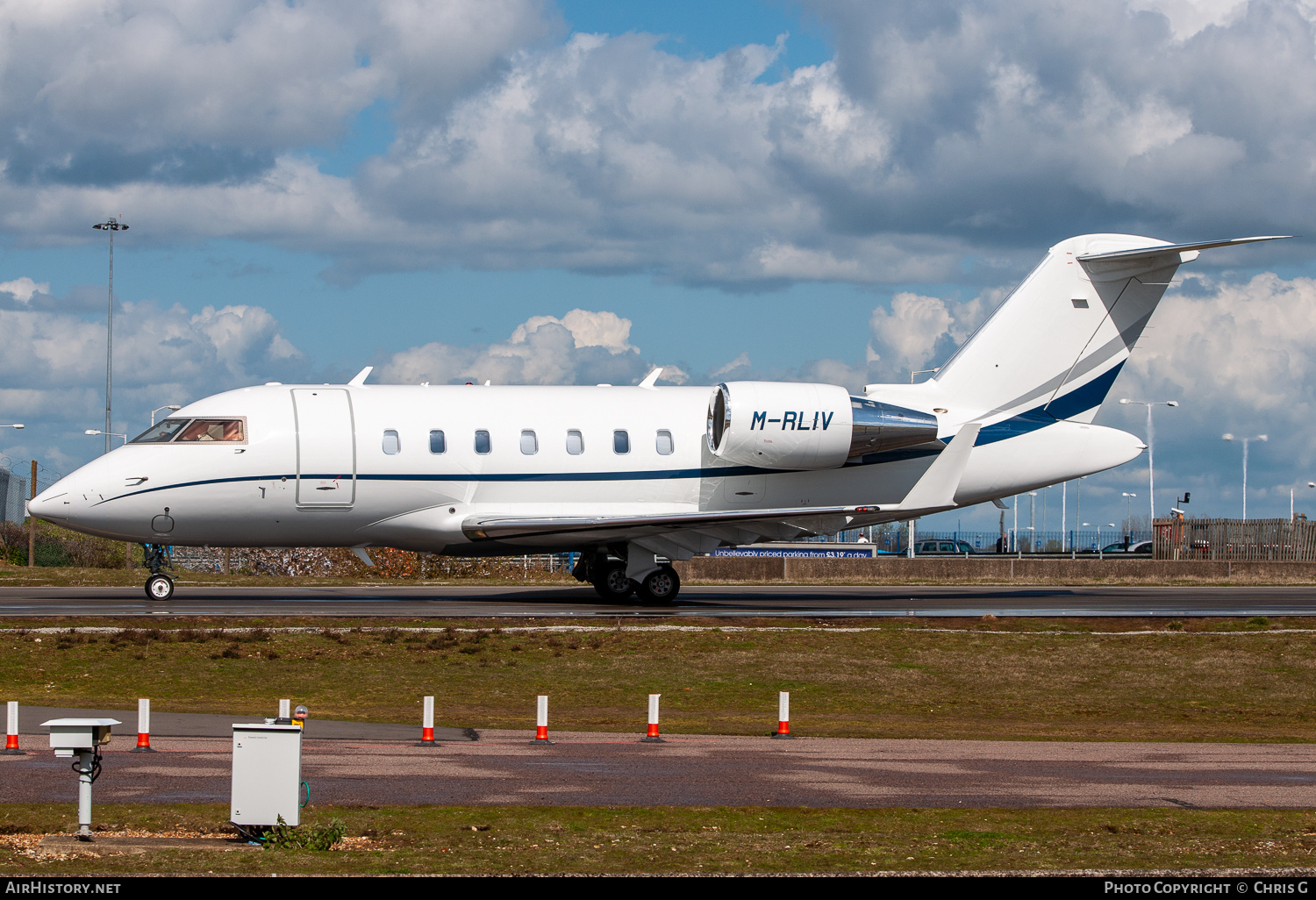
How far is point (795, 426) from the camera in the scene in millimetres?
31656

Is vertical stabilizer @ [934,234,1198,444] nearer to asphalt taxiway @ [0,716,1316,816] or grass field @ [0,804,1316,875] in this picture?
asphalt taxiway @ [0,716,1316,816]

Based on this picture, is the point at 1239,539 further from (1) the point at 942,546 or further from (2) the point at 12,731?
(2) the point at 12,731

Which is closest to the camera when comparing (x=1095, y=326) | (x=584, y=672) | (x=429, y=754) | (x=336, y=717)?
(x=429, y=754)

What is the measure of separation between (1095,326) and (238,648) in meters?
23.1

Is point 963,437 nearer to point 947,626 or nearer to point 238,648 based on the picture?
point 947,626

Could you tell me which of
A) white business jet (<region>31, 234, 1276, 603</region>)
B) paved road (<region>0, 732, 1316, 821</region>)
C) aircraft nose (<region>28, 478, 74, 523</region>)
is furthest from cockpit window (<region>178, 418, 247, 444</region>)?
paved road (<region>0, 732, 1316, 821</region>)

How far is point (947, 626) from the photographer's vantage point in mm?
28016

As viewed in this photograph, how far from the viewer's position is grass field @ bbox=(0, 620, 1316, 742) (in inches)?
789

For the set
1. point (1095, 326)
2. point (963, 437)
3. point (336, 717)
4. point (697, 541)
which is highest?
point (1095, 326)

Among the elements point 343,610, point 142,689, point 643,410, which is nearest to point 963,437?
point 643,410

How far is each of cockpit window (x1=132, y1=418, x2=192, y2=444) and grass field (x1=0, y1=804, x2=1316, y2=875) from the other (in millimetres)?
19841

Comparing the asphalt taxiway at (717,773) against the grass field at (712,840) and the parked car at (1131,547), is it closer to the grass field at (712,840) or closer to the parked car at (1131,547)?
the grass field at (712,840)

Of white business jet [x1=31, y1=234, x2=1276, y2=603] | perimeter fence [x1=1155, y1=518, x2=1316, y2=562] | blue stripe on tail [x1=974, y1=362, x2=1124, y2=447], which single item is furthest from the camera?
perimeter fence [x1=1155, y1=518, x2=1316, y2=562]

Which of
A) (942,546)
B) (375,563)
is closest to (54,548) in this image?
(375,563)
